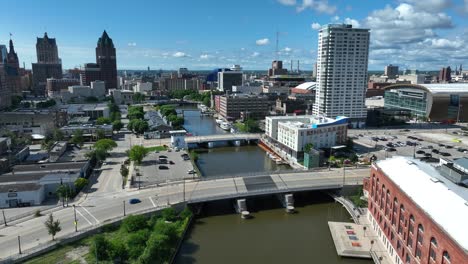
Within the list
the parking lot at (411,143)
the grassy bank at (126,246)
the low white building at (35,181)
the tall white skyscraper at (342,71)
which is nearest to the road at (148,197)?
the grassy bank at (126,246)

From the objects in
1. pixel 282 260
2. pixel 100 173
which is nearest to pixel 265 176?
pixel 282 260

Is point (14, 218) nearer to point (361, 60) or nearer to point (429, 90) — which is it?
point (361, 60)

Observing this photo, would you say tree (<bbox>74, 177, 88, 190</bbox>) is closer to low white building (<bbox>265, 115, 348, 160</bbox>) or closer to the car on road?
the car on road

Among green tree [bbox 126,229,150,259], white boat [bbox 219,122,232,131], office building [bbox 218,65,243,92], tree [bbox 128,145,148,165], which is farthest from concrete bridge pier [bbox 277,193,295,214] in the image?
office building [bbox 218,65,243,92]

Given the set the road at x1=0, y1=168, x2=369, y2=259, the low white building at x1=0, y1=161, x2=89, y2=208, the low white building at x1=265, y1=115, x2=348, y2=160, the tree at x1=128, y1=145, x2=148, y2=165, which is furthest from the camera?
the low white building at x1=265, y1=115, x2=348, y2=160

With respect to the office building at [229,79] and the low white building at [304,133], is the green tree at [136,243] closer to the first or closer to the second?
the low white building at [304,133]

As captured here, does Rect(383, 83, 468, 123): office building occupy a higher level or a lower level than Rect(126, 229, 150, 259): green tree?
higher

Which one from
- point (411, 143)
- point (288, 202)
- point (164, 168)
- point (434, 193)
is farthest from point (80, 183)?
point (411, 143)
